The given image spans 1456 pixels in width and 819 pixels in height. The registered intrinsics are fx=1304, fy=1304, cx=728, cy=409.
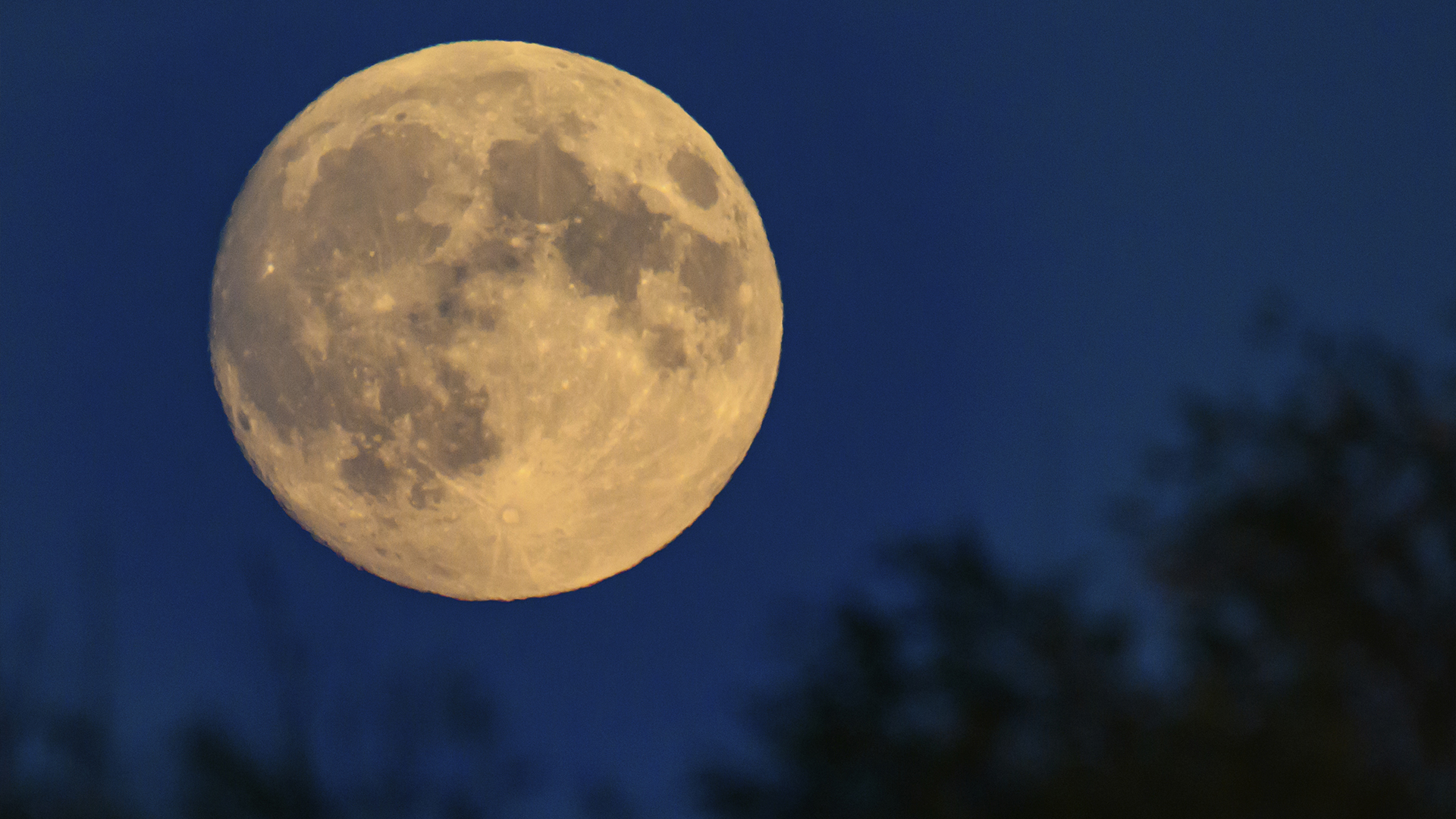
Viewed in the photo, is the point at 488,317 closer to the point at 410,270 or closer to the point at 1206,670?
the point at 410,270

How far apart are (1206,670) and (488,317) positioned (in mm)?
10984

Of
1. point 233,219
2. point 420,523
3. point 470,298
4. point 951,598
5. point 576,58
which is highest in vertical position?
point 951,598

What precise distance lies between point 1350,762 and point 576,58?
10202mm

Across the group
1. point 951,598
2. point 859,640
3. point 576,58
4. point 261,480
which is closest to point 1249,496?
point 951,598

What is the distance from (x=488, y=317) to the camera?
354 inches

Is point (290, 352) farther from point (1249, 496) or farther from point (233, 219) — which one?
point (1249, 496)

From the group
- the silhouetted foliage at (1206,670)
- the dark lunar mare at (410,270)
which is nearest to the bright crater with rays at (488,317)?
the dark lunar mare at (410,270)

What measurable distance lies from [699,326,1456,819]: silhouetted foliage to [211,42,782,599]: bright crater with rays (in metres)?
6.65

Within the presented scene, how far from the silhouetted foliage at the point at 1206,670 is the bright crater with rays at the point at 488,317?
6.65 metres

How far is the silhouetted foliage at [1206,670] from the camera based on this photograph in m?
14.1

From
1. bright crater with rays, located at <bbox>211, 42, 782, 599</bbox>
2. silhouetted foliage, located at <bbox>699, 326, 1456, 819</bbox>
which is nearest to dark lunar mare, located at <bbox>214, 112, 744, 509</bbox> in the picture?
bright crater with rays, located at <bbox>211, 42, 782, 599</bbox>

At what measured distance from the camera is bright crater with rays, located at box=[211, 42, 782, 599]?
906 cm

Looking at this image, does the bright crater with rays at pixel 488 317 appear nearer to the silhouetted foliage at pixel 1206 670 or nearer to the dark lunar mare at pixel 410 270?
the dark lunar mare at pixel 410 270

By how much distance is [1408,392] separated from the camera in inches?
696
